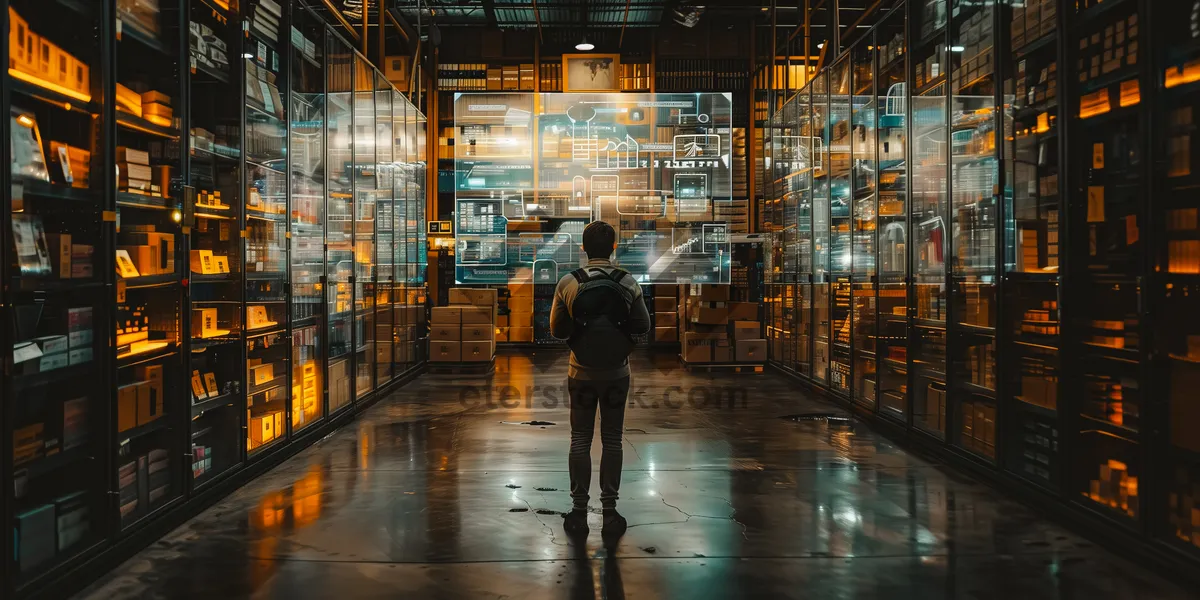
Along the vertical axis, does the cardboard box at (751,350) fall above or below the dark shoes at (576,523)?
above

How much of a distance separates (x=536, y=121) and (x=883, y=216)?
5.00 metres

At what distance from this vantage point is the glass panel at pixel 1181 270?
349cm

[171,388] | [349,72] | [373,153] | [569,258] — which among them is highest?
[349,72]

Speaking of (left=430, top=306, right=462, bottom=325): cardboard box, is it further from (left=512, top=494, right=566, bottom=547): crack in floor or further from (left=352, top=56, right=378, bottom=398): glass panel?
(left=512, top=494, right=566, bottom=547): crack in floor

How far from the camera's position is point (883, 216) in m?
7.13

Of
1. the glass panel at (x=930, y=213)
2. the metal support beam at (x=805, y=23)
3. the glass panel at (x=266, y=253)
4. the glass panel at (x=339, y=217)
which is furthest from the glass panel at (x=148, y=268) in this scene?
the metal support beam at (x=805, y=23)

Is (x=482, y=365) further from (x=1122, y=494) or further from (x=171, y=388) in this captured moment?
(x=1122, y=494)

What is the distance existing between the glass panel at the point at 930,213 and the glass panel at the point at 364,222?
4889 mm

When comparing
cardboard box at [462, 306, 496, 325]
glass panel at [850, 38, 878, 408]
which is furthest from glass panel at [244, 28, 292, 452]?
cardboard box at [462, 306, 496, 325]

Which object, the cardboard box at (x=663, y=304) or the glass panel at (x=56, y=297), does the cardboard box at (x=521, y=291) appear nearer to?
the cardboard box at (x=663, y=304)

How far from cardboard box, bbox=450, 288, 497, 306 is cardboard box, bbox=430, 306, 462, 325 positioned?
140 cm

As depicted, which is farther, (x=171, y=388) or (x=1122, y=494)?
(x=171, y=388)

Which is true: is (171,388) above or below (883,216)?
below

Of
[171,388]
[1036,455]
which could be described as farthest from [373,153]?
[1036,455]
